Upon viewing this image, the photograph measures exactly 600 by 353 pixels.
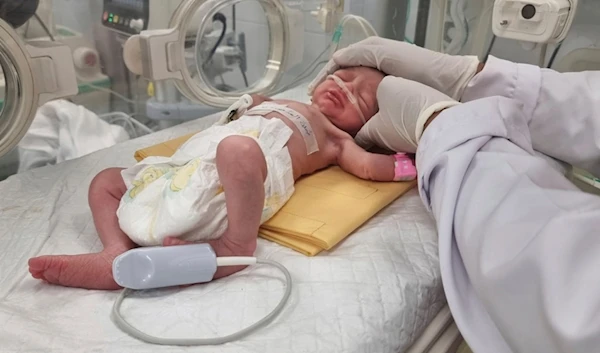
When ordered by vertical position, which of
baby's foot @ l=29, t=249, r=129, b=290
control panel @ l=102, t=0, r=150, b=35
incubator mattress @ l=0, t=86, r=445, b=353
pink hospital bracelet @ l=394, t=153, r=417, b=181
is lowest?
incubator mattress @ l=0, t=86, r=445, b=353

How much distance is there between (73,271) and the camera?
816 millimetres

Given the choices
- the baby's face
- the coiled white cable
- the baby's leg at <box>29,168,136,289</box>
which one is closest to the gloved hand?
the baby's face

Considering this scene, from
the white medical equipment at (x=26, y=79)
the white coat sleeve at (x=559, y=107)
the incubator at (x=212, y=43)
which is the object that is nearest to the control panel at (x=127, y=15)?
the incubator at (x=212, y=43)

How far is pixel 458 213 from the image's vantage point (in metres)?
0.75

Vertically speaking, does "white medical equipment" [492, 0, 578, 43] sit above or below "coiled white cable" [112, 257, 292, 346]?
above

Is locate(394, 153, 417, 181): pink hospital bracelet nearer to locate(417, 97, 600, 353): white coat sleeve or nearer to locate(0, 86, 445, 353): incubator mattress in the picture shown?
locate(0, 86, 445, 353): incubator mattress

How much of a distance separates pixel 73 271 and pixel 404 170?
27.2 inches

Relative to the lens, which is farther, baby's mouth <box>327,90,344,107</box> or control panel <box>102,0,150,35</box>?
control panel <box>102,0,150,35</box>

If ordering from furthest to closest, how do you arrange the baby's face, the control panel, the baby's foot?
the control panel < the baby's face < the baby's foot

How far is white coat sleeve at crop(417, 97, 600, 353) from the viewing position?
1.89 ft

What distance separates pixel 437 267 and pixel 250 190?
1.17ft

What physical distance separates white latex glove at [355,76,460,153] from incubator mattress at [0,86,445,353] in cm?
18

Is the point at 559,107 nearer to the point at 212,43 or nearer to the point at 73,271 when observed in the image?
the point at 73,271

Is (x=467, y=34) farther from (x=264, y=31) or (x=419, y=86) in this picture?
(x=419, y=86)
